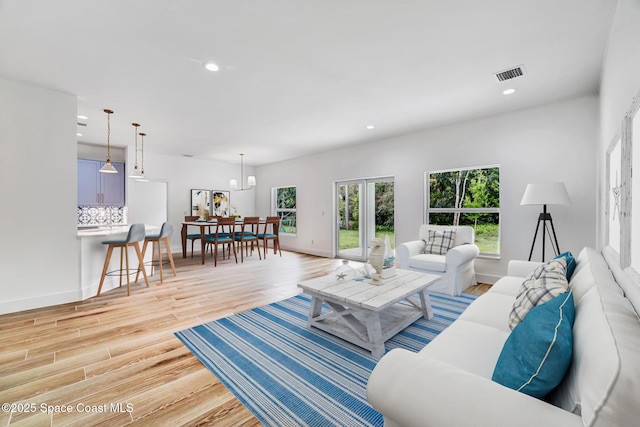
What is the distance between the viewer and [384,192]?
561cm

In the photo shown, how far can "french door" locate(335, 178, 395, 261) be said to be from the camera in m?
5.60

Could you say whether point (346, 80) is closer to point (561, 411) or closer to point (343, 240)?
point (561, 411)

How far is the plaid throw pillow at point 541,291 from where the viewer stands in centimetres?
140

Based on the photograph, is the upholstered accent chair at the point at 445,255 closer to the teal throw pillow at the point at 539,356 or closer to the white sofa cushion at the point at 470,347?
the white sofa cushion at the point at 470,347

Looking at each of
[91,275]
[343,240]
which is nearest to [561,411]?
[91,275]

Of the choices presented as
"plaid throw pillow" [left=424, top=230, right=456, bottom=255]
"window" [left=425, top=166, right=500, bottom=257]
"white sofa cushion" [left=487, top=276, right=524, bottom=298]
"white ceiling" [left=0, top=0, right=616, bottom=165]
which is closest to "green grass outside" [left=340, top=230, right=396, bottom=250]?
"window" [left=425, top=166, right=500, bottom=257]

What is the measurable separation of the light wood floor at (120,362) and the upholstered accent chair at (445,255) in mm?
452

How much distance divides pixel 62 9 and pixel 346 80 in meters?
2.30

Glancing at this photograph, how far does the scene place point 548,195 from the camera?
10.3 feet

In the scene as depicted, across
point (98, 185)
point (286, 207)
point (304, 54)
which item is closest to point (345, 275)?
point (304, 54)

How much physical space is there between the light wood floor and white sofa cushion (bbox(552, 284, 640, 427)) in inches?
56.9

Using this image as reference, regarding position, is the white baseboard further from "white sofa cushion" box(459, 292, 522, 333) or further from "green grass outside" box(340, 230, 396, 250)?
"green grass outside" box(340, 230, 396, 250)

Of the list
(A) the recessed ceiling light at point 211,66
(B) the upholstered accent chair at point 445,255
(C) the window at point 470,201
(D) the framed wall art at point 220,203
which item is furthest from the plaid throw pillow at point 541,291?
(D) the framed wall art at point 220,203

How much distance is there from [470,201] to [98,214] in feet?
24.1
